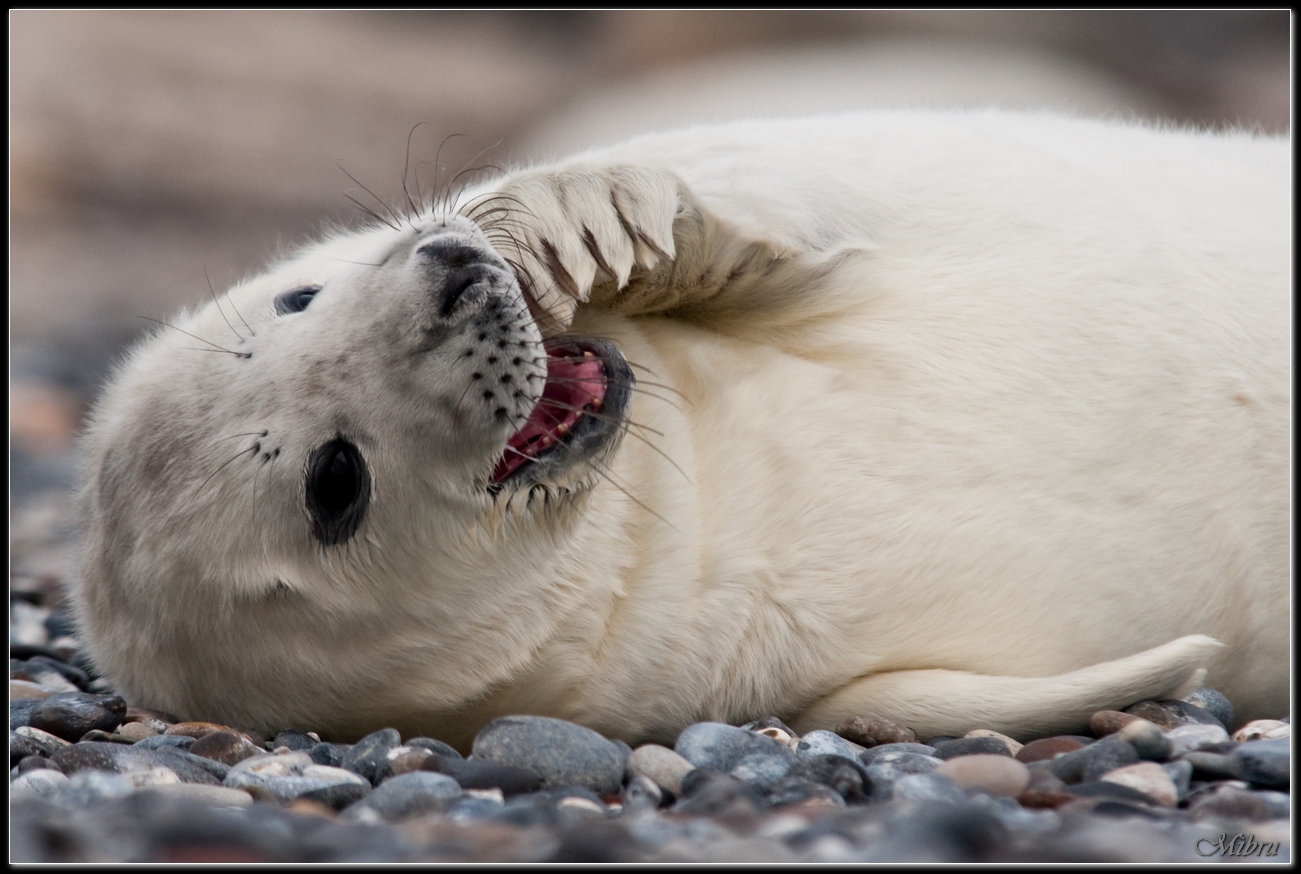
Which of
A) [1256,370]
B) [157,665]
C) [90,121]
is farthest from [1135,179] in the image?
[90,121]

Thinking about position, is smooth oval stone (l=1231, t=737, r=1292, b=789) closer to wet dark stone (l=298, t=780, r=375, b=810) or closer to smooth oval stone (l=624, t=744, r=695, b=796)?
smooth oval stone (l=624, t=744, r=695, b=796)

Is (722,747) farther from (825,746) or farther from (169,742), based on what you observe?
(169,742)

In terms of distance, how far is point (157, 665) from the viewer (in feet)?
9.41

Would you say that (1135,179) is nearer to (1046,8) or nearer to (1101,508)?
(1101,508)

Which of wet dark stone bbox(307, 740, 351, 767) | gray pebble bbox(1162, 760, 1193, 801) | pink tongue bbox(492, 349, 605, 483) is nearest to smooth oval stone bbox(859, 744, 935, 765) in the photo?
gray pebble bbox(1162, 760, 1193, 801)

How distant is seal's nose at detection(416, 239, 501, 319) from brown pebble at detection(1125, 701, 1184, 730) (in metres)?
1.52

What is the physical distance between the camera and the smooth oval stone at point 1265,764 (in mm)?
2277

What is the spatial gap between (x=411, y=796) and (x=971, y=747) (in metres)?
1.06

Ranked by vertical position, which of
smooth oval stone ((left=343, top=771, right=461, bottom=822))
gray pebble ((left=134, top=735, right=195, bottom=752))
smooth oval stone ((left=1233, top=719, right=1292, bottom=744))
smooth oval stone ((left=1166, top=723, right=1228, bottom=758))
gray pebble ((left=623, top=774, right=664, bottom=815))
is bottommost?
smooth oval stone ((left=1233, top=719, right=1292, bottom=744))

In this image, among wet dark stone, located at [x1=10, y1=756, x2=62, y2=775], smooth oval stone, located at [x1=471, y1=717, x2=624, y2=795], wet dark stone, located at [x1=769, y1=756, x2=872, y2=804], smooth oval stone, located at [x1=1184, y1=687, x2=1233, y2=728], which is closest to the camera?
wet dark stone, located at [x1=769, y1=756, x2=872, y2=804]

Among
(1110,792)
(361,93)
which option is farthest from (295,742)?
(361,93)

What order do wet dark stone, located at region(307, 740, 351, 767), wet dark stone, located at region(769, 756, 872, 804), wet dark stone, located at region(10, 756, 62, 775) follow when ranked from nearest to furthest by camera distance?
wet dark stone, located at region(769, 756, 872, 804) < wet dark stone, located at region(10, 756, 62, 775) < wet dark stone, located at region(307, 740, 351, 767)

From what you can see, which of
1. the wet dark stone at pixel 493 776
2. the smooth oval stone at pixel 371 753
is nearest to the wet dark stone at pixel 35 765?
the smooth oval stone at pixel 371 753

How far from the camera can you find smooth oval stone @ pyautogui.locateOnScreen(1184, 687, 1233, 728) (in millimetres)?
2826
